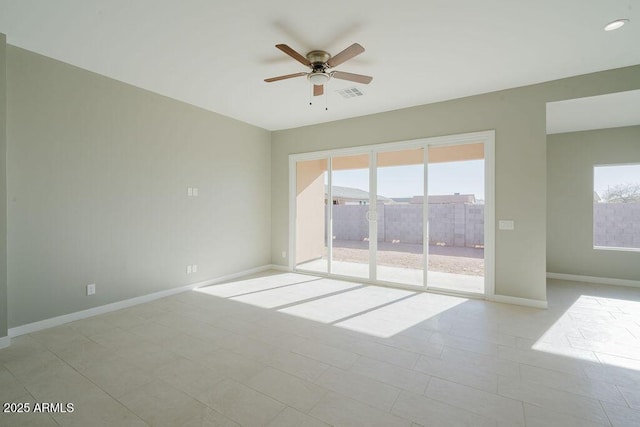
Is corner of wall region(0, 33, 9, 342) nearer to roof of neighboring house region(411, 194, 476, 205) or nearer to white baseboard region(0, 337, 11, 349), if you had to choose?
white baseboard region(0, 337, 11, 349)

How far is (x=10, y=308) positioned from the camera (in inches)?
112

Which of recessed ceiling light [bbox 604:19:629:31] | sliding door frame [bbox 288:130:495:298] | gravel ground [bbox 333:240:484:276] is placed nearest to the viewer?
recessed ceiling light [bbox 604:19:629:31]

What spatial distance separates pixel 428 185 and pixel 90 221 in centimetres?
469

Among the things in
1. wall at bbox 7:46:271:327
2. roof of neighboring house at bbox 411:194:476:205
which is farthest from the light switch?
wall at bbox 7:46:271:327

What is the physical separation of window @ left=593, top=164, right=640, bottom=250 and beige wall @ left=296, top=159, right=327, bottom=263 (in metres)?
5.02

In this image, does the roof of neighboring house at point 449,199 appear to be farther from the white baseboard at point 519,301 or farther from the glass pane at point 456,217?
the white baseboard at point 519,301

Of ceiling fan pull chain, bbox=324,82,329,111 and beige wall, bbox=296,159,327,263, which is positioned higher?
ceiling fan pull chain, bbox=324,82,329,111

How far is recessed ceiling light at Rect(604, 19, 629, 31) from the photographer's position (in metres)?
2.47

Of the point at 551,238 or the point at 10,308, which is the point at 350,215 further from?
the point at 10,308

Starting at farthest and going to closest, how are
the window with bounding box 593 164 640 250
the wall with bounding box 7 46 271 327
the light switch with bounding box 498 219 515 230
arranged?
the window with bounding box 593 164 640 250
the light switch with bounding box 498 219 515 230
the wall with bounding box 7 46 271 327

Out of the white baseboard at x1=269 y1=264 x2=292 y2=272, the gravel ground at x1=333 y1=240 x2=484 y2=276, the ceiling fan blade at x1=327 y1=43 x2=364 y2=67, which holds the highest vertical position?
the ceiling fan blade at x1=327 y1=43 x2=364 y2=67

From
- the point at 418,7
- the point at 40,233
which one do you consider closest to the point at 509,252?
the point at 418,7

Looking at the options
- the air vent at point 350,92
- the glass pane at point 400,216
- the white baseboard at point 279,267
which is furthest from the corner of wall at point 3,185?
the glass pane at point 400,216

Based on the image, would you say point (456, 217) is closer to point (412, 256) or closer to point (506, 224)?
point (412, 256)
